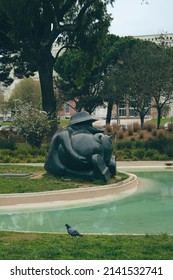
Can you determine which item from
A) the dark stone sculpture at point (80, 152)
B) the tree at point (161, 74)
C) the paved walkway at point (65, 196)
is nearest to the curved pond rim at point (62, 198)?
the paved walkway at point (65, 196)

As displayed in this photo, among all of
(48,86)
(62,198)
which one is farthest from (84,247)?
(48,86)

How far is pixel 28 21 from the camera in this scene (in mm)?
29312

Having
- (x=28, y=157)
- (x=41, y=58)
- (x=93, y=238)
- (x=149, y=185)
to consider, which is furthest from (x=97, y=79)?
(x=93, y=238)

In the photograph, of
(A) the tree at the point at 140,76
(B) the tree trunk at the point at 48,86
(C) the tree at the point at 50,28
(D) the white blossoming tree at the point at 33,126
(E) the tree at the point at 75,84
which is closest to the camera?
(D) the white blossoming tree at the point at 33,126

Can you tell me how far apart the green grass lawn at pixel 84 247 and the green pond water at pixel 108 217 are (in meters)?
1.24

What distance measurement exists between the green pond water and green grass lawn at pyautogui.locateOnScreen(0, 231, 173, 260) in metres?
1.24

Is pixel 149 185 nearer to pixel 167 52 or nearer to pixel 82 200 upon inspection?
pixel 82 200

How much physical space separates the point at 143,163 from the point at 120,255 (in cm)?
1627

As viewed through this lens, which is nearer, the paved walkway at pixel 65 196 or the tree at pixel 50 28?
the paved walkway at pixel 65 196

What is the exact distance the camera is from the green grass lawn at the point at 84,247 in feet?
24.6

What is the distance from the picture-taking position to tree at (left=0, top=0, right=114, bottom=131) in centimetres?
2957

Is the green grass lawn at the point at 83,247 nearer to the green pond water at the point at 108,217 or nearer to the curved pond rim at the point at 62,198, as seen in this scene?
the green pond water at the point at 108,217

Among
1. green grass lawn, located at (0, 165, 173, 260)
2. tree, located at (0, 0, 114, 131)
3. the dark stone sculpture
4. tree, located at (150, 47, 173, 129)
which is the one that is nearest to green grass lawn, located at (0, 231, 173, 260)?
green grass lawn, located at (0, 165, 173, 260)

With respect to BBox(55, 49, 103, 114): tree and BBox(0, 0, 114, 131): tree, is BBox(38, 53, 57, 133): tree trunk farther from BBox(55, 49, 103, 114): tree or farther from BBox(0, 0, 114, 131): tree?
BBox(55, 49, 103, 114): tree
